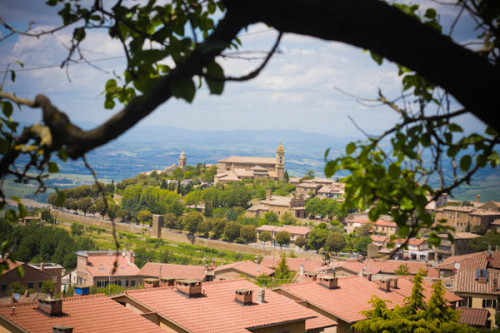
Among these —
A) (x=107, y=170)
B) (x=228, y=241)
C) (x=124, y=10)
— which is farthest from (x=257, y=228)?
(x=124, y=10)

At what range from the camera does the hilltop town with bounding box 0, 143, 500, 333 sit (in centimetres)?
894

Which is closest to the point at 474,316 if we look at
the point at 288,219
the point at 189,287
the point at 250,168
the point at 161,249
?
the point at 189,287

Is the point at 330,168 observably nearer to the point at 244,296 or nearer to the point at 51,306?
the point at 51,306

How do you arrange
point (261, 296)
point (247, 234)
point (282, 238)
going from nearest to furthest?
point (261, 296), point (282, 238), point (247, 234)

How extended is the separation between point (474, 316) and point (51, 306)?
40.6 feet

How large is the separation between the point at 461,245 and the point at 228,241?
2092 centimetres

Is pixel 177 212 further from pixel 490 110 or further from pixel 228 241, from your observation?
pixel 490 110

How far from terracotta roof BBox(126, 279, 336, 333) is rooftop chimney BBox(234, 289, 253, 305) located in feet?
0.27

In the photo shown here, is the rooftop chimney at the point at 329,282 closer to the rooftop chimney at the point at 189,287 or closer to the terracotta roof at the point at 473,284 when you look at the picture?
the rooftop chimney at the point at 189,287

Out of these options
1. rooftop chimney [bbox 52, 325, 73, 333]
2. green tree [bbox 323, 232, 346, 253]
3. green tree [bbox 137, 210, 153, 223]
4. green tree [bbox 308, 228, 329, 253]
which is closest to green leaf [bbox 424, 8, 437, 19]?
rooftop chimney [bbox 52, 325, 73, 333]

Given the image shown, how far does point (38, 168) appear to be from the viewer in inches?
57.3

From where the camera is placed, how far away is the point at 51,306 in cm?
821

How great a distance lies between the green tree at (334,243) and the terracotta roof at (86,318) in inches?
1526

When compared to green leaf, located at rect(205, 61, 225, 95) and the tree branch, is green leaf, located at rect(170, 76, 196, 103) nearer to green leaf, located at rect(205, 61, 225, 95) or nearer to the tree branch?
green leaf, located at rect(205, 61, 225, 95)
